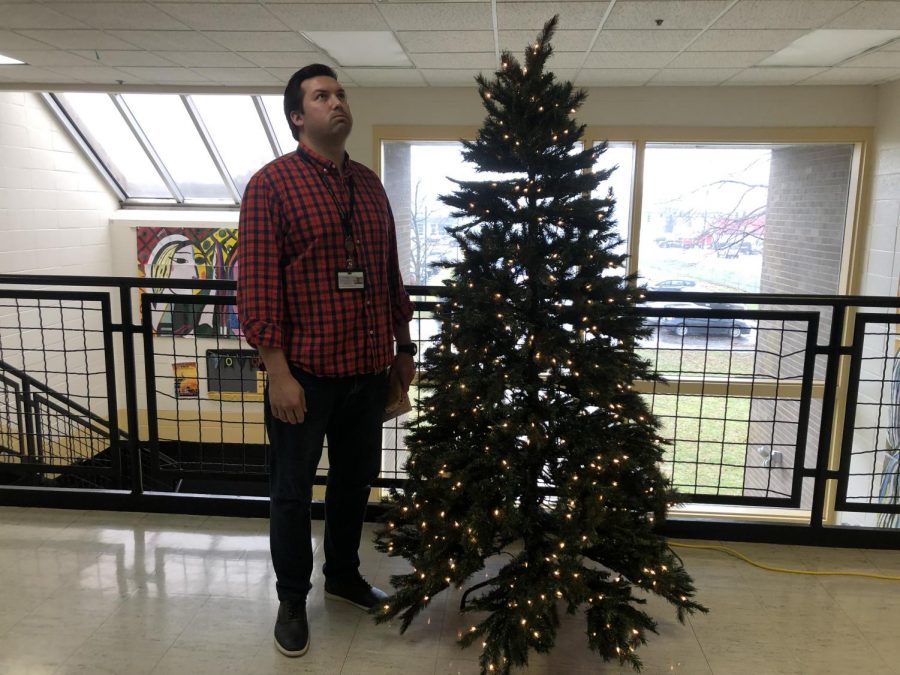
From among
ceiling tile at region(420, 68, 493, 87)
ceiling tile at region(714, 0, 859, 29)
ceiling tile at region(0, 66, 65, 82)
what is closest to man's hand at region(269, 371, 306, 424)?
ceiling tile at region(714, 0, 859, 29)

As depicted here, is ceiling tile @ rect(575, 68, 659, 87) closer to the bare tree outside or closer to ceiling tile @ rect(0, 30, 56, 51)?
the bare tree outside

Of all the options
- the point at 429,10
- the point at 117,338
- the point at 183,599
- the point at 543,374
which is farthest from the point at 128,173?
the point at 543,374

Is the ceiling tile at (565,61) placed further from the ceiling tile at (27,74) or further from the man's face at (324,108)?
the ceiling tile at (27,74)

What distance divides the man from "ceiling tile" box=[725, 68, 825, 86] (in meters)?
4.55

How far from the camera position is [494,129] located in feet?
5.64

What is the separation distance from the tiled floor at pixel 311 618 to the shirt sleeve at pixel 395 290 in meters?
0.93

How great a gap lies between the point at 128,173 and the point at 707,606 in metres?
7.98

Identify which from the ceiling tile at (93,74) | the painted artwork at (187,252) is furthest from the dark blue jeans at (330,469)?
the painted artwork at (187,252)

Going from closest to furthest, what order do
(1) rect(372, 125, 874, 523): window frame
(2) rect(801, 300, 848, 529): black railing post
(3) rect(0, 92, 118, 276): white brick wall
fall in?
(2) rect(801, 300, 848, 529): black railing post → (1) rect(372, 125, 874, 523): window frame → (3) rect(0, 92, 118, 276): white brick wall

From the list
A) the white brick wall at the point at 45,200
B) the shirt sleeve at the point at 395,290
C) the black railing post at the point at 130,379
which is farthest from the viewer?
the white brick wall at the point at 45,200

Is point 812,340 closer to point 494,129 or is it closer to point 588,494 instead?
point 588,494

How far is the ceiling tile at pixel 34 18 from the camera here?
12.1 ft

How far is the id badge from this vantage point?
169cm

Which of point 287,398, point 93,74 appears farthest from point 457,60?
point 287,398
